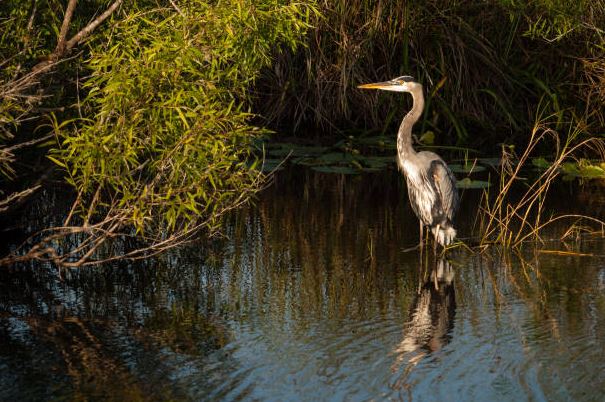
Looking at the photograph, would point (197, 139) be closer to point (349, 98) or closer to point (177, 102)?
point (177, 102)

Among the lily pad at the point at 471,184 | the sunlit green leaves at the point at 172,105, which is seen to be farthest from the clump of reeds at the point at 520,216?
the sunlit green leaves at the point at 172,105

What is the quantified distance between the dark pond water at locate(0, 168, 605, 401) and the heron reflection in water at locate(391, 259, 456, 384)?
1cm

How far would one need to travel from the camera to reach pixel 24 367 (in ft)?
21.0

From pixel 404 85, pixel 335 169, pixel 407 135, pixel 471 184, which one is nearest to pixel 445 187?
pixel 407 135

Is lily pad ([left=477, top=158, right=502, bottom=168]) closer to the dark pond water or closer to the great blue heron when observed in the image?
the great blue heron

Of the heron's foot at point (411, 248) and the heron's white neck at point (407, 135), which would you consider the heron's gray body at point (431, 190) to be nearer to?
the heron's white neck at point (407, 135)

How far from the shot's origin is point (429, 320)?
751cm

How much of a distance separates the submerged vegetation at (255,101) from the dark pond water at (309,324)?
0.37 m

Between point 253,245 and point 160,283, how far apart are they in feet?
4.65

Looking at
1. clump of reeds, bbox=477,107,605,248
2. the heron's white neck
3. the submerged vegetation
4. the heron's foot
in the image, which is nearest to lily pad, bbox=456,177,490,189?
the submerged vegetation

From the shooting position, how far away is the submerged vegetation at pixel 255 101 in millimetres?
7574

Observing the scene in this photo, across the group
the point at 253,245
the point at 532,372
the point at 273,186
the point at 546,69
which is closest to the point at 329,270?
the point at 253,245

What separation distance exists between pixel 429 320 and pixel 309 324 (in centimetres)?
78

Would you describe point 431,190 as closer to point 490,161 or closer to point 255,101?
point 490,161
